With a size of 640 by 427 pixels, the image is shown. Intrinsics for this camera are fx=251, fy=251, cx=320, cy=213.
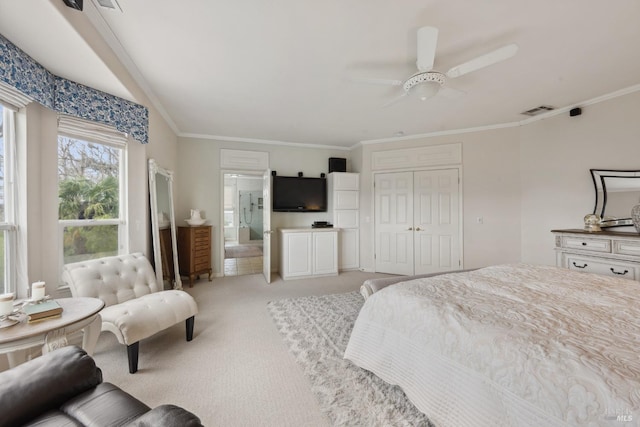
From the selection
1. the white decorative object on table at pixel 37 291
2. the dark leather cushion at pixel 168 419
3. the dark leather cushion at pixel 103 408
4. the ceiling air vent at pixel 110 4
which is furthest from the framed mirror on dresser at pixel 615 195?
the white decorative object on table at pixel 37 291

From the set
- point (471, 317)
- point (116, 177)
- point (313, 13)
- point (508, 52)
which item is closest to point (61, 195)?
point (116, 177)

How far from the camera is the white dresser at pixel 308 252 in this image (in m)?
4.50

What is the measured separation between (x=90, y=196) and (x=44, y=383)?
2.21 metres

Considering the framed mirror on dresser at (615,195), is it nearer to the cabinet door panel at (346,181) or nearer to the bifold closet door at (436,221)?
the bifold closet door at (436,221)

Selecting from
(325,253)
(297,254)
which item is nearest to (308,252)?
(297,254)

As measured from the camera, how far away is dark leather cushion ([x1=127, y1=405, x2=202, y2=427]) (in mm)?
820

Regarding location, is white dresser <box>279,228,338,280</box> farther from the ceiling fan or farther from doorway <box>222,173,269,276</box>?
doorway <box>222,173,269,276</box>

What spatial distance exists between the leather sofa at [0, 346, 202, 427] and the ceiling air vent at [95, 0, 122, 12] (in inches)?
81.2

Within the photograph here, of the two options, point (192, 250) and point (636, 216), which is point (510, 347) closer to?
point (636, 216)

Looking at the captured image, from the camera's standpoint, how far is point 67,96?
7.23 feet

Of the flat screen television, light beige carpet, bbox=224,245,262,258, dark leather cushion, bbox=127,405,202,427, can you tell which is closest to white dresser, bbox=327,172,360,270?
the flat screen television

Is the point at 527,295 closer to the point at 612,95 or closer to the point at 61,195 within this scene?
the point at 612,95

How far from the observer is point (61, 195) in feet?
7.63

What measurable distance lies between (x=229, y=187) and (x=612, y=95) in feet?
29.5
